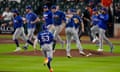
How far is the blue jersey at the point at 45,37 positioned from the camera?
15.9 meters

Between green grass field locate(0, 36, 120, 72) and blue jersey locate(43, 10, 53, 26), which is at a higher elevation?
blue jersey locate(43, 10, 53, 26)

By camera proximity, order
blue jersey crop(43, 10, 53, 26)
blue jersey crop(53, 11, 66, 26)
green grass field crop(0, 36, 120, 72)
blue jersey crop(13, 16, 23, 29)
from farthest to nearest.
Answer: blue jersey crop(13, 16, 23, 29)
blue jersey crop(53, 11, 66, 26)
blue jersey crop(43, 10, 53, 26)
green grass field crop(0, 36, 120, 72)

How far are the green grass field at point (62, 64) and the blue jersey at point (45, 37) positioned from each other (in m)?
1.23

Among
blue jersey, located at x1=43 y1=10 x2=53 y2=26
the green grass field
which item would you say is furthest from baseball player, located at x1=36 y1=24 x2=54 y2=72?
blue jersey, located at x1=43 y1=10 x2=53 y2=26

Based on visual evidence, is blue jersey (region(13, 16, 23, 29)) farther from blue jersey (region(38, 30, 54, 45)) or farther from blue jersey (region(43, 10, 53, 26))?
blue jersey (region(38, 30, 54, 45))

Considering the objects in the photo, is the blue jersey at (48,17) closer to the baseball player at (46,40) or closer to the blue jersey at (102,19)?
the blue jersey at (102,19)

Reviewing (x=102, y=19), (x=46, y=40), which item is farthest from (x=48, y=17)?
(x=46, y=40)

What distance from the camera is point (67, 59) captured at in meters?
21.0

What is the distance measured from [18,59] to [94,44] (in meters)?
10.4

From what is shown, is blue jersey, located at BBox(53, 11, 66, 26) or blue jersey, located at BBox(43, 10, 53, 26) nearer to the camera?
blue jersey, located at BBox(43, 10, 53, 26)

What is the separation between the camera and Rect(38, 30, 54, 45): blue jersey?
15903 mm

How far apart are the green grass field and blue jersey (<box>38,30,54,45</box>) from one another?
123 cm

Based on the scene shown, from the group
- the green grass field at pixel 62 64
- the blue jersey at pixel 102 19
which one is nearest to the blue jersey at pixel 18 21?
the green grass field at pixel 62 64

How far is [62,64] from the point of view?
18.9m
